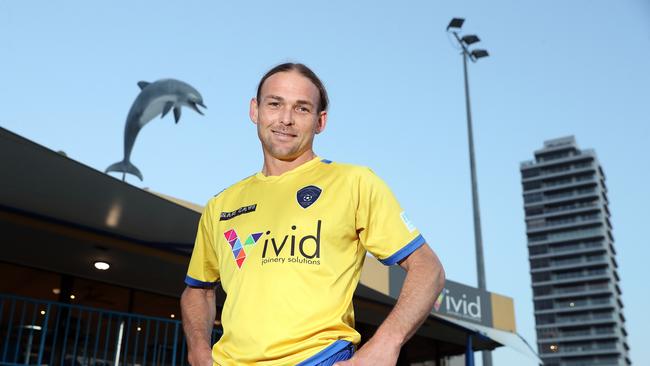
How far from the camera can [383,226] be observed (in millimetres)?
1589

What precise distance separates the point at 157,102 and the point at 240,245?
19236 mm

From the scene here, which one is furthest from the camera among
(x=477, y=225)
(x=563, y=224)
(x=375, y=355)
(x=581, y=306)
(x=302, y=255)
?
(x=563, y=224)

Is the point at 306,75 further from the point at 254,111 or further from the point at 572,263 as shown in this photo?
the point at 572,263

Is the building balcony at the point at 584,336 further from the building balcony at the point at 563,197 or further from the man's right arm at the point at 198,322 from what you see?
the man's right arm at the point at 198,322

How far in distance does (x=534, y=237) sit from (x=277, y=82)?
11290cm

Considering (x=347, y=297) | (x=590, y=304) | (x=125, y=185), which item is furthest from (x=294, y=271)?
(x=590, y=304)

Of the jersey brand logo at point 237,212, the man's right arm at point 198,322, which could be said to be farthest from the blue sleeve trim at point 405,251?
the man's right arm at point 198,322

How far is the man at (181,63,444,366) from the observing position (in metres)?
1.48

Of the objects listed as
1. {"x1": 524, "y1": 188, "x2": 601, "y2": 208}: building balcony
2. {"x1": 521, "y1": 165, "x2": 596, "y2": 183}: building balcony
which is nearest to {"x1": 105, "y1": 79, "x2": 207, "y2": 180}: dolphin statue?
{"x1": 524, "y1": 188, "x2": 601, "y2": 208}: building balcony

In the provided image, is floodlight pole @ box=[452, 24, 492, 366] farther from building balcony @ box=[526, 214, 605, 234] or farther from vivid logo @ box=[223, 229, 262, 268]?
building balcony @ box=[526, 214, 605, 234]

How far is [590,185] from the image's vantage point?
105750 millimetres

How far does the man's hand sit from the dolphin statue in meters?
17.9

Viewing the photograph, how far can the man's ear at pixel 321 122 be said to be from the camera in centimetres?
181

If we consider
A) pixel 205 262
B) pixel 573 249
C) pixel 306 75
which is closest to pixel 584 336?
pixel 573 249
